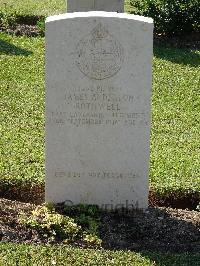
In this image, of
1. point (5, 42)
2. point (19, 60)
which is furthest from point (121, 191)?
point (5, 42)

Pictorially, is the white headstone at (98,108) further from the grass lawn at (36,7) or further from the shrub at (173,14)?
the grass lawn at (36,7)

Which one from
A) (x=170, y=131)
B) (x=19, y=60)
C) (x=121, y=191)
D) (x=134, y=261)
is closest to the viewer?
(x=134, y=261)

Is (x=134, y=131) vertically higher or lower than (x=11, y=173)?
higher

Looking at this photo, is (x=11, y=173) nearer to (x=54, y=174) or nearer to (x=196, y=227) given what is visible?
(x=54, y=174)

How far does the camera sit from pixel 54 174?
5902 mm

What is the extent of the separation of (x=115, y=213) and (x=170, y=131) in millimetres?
2398

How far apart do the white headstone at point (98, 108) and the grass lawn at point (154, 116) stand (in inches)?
23.8

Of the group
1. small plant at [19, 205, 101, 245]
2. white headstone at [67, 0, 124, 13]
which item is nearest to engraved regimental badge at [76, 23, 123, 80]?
small plant at [19, 205, 101, 245]

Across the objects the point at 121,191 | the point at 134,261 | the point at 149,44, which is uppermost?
the point at 149,44

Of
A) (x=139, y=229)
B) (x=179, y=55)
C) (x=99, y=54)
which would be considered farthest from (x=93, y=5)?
(x=139, y=229)

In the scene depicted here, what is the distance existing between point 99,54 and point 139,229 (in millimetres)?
1703

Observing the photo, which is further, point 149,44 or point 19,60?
point 19,60

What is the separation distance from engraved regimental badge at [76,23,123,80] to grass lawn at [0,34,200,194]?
5.01ft

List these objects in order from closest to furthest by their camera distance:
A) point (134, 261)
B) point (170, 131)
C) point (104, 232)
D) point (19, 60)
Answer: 1. point (134, 261)
2. point (104, 232)
3. point (170, 131)
4. point (19, 60)
